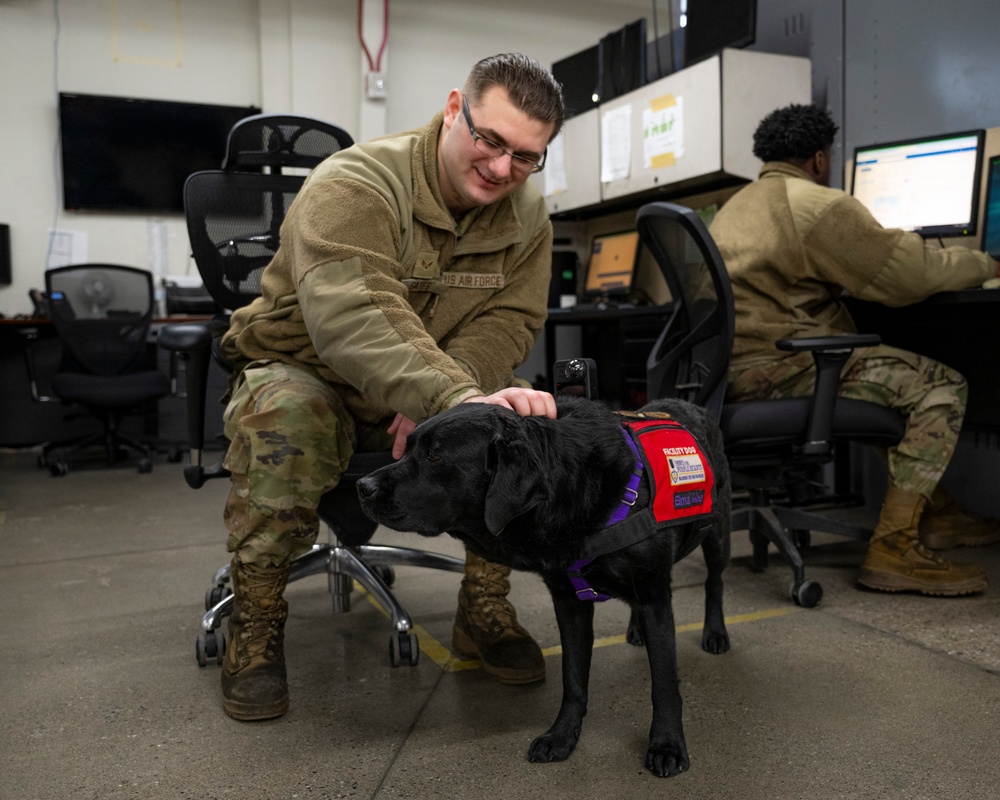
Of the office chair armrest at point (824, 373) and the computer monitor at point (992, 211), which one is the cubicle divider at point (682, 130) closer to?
the computer monitor at point (992, 211)

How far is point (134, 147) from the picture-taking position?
16.8 ft

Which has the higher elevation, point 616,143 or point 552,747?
point 616,143

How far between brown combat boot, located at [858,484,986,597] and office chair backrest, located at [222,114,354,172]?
1600mm

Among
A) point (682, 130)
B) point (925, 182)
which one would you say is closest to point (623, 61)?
point (682, 130)

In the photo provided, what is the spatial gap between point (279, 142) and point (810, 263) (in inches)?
52.3

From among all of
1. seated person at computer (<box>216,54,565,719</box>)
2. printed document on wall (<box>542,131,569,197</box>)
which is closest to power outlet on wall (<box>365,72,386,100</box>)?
printed document on wall (<box>542,131,569,197</box>)

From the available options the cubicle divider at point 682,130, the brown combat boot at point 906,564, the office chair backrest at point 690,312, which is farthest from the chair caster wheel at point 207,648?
the cubicle divider at point 682,130

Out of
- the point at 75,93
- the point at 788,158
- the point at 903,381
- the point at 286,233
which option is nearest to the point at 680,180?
the point at 788,158

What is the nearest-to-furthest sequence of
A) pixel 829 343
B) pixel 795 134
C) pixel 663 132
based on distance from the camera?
pixel 829 343 < pixel 795 134 < pixel 663 132

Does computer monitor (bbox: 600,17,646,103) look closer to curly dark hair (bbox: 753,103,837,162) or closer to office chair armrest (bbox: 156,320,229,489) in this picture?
curly dark hair (bbox: 753,103,837,162)

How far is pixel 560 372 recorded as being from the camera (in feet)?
4.30

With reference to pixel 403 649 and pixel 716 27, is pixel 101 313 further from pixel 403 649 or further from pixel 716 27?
pixel 403 649

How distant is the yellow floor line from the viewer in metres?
1.65

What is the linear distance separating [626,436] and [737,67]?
2413 millimetres
